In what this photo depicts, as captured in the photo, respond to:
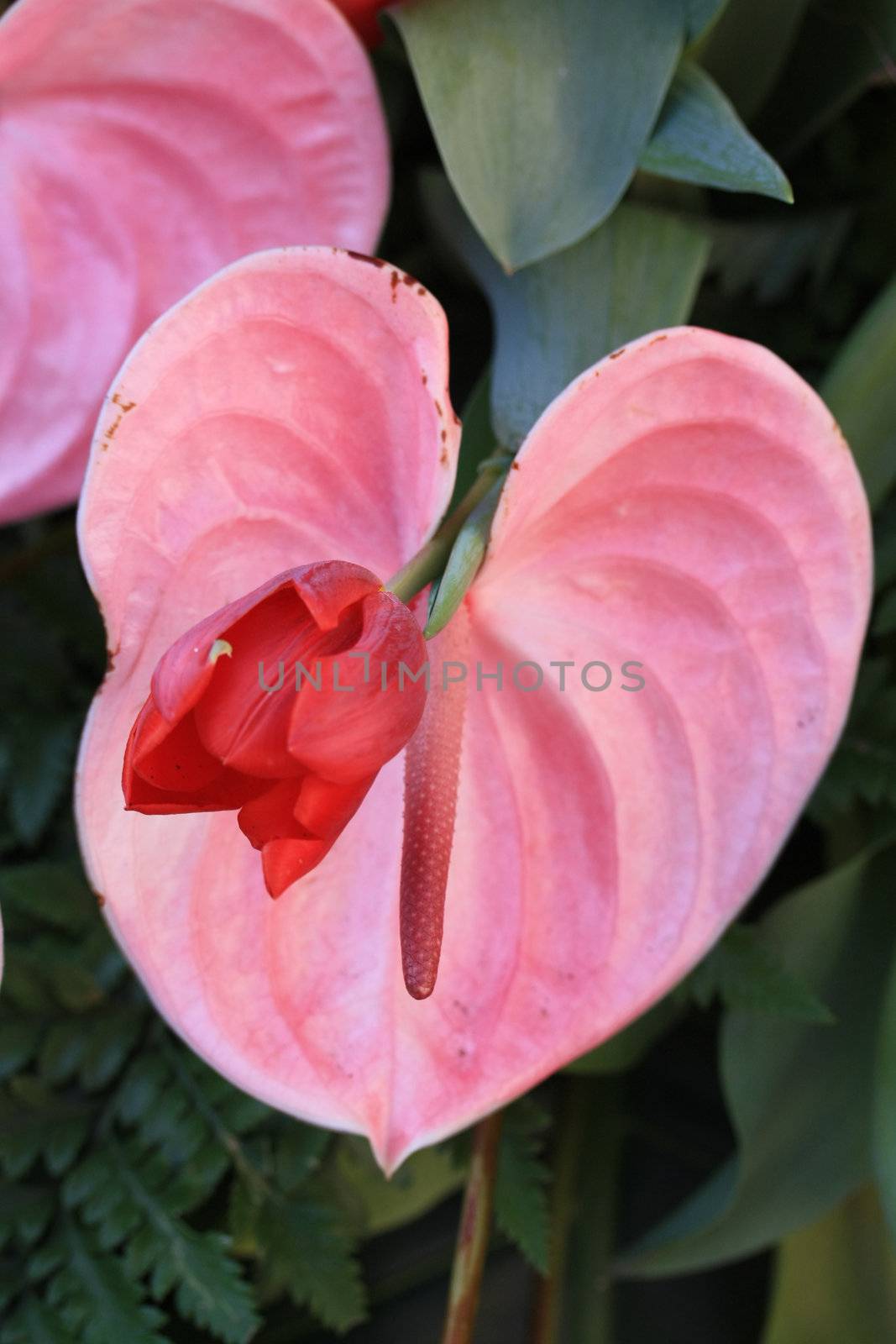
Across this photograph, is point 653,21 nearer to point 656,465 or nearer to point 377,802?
point 656,465

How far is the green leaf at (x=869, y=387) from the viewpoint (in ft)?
1.26

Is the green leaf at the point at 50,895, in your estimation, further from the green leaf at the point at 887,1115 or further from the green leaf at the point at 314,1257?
the green leaf at the point at 887,1115

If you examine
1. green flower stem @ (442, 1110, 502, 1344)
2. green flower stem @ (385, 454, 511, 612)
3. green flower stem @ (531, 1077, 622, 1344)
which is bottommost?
green flower stem @ (531, 1077, 622, 1344)

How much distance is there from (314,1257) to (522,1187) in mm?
76

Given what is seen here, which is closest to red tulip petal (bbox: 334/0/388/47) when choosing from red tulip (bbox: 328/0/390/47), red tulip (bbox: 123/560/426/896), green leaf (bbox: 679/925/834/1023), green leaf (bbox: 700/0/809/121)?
red tulip (bbox: 328/0/390/47)

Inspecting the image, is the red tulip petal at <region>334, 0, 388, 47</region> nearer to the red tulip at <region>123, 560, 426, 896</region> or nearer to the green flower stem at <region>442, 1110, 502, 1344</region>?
the red tulip at <region>123, 560, 426, 896</region>

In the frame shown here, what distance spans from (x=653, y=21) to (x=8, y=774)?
35 cm

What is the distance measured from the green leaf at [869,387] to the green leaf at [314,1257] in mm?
320

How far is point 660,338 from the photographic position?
29 cm

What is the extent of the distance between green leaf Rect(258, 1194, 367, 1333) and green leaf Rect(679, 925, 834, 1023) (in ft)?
0.50

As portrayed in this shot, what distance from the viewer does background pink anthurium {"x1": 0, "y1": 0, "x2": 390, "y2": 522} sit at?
0.37m

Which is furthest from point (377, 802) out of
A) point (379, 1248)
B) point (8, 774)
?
point (379, 1248)

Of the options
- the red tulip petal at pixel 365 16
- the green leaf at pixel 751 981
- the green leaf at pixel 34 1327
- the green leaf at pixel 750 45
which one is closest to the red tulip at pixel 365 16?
the red tulip petal at pixel 365 16

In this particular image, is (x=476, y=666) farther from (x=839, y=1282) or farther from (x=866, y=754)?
(x=839, y=1282)
